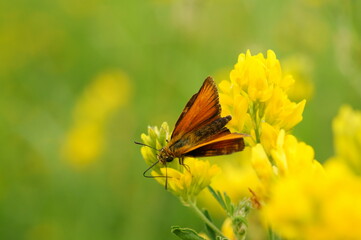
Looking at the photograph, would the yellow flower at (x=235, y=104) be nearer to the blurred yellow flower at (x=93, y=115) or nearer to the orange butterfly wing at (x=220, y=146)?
the orange butterfly wing at (x=220, y=146)

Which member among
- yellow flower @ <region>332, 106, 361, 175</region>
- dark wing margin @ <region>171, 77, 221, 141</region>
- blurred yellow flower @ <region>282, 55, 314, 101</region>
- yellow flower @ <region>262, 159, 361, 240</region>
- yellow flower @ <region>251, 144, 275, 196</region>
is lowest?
yellow flower @ <region>262, 159, 361, 240</region>

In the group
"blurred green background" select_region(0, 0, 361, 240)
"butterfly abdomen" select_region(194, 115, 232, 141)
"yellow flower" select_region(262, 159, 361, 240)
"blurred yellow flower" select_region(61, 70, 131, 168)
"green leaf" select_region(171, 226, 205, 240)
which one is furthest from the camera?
"blurred yellow flower" select_region(61, 70, 131, 168)

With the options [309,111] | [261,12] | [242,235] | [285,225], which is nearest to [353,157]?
[285,225]

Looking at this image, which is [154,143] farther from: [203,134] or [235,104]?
[235,104]

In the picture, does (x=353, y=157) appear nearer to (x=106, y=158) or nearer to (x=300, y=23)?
(x=106, y=158)

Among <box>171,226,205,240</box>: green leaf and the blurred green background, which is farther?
the blurred green background

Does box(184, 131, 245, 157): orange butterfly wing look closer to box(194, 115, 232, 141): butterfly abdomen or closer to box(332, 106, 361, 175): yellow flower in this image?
box(194, 115, 232, 141): butterfly abdomen

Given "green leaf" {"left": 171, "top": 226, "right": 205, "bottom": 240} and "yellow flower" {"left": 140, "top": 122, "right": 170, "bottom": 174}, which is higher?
"yellow flower" {"left": 140, "top": 122, "right": 170, "bottom": 174}

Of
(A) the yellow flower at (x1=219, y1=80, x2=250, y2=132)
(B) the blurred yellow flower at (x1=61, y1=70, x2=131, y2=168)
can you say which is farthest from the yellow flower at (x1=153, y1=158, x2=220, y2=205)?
(B) the blurred yellow flower at (x1=61, y1=70, x2=131, y2=168)
